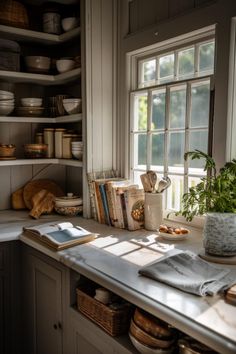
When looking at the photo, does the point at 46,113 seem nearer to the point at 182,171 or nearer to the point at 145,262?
the point at 182,171

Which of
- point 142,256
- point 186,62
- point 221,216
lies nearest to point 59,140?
point 186,62

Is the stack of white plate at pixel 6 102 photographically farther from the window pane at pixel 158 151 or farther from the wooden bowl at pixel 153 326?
the wooden bowl at pixel 153 326

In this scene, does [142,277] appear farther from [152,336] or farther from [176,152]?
[176,152]

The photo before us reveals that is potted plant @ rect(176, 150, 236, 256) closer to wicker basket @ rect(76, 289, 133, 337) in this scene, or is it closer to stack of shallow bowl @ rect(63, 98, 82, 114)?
wicker basket @ rect(76, 289, 133, 337)

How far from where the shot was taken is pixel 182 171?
6.55 ft

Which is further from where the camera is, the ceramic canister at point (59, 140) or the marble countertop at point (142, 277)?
the ceramic canister at point (59, 140)

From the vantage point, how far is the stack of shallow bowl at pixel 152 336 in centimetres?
116

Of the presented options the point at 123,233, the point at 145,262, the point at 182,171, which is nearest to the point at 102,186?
the point at 123,233

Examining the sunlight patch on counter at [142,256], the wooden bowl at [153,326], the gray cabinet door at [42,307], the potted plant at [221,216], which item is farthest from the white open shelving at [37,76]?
the wooden bowl at [153,326]

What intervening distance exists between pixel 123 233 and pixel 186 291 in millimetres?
783

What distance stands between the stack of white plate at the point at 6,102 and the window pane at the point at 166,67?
101cm

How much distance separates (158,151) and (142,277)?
102 centimetres

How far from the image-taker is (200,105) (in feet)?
6.12

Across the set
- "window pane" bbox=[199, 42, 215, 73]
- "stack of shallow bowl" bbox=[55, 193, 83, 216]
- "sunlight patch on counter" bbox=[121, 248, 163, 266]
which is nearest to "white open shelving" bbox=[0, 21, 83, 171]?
"stack of shallow bowl" bbox=[55, 193, 83, 216]
